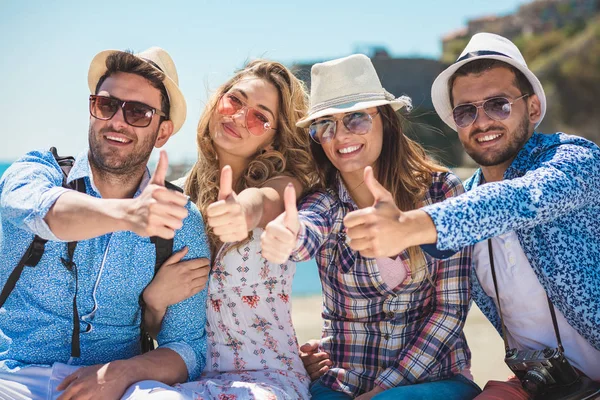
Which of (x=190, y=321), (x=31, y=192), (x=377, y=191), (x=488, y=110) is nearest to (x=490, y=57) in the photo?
(x=488, y=110)

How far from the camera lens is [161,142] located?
3.71 meters

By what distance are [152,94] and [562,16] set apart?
67351mm

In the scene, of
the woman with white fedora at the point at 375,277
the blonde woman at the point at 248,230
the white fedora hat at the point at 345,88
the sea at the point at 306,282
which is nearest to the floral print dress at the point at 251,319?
the blonde woman at the point at 248,230

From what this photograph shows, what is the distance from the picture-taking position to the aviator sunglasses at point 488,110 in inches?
133

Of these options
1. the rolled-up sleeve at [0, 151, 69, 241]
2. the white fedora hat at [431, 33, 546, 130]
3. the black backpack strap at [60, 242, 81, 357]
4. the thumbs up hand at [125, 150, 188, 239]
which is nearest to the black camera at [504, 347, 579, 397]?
the white fedora hat at [431, 33, 546, 130]

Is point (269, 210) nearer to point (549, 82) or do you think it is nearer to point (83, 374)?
point (83, 374)

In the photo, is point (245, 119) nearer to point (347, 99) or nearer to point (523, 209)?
point (347, 99)

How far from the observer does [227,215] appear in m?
2.59

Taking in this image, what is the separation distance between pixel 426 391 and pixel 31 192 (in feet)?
7.11

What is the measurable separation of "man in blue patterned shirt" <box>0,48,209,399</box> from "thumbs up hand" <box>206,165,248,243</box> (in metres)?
0.28

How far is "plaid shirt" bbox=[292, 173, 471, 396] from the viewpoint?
3.34 meters

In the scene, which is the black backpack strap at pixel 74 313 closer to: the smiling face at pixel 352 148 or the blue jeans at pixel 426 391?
the blue jeans at pixel 426 391

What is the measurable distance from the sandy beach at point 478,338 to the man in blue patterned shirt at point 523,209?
2.31 meters

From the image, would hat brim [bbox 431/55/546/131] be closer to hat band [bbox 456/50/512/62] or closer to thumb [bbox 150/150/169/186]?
hat band [bbox 456/50/512/62]
